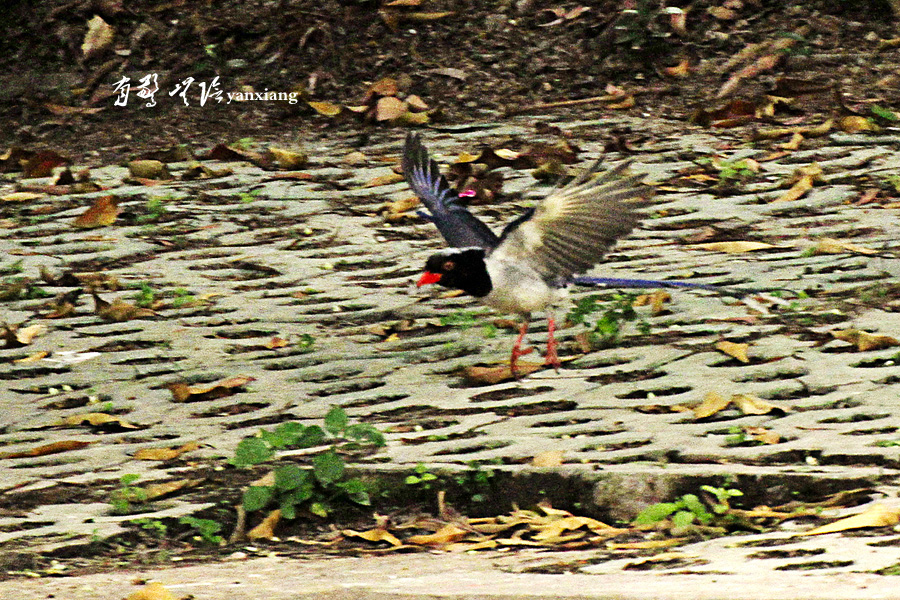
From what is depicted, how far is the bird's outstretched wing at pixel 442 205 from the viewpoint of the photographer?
16.6 feet

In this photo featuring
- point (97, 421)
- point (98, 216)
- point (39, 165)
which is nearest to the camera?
point (97, 421)

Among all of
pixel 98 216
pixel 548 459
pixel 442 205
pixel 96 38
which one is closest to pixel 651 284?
pixel 442 205

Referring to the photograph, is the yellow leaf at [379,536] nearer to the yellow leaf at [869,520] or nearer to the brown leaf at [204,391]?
the yellow leaf at [869,520]

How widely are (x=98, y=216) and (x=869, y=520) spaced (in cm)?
472

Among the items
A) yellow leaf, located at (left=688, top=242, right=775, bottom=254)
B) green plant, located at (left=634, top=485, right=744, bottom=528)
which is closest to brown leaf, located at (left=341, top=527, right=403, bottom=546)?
green plant, located at (left=634, top=485, right=744, bottom=528)

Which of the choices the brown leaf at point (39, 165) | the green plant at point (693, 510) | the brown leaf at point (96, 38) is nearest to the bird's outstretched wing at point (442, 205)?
the green plant at point (693, 510)

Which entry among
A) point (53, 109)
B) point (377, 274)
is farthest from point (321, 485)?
point (53, 109)

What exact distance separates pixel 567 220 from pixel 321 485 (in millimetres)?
1332

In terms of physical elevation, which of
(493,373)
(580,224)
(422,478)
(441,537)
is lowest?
(441,537)

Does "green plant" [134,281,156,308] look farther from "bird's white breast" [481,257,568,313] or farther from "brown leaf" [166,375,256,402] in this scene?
"bird's white breast" [481,257,568,313]

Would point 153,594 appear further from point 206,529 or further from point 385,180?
point 385,180

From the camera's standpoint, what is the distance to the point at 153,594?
2.96m

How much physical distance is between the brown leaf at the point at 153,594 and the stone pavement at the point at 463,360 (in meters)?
0.12

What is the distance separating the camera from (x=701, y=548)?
3211 mm
